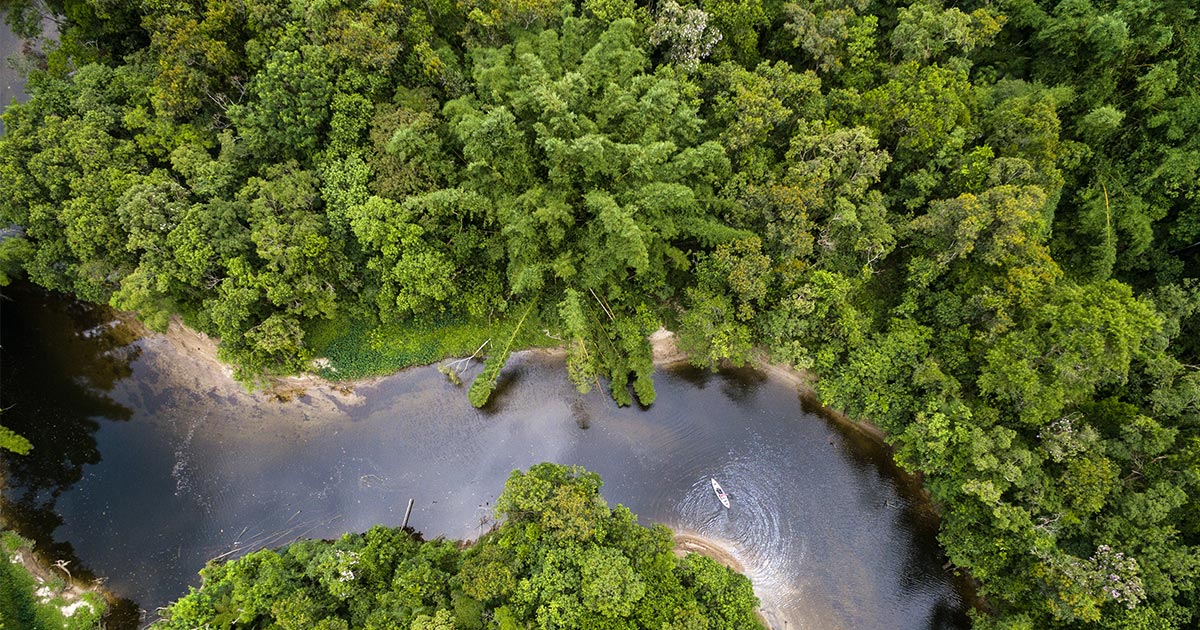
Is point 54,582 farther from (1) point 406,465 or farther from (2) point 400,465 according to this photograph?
(1) point 406,465

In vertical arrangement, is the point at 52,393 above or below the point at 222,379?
above

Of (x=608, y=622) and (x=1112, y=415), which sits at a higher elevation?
(x=1112, y=415)

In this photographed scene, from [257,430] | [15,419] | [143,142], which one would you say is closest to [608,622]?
[257,430]

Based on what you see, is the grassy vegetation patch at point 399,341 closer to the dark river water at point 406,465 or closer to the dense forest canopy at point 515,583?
the dark river water at point 406,465

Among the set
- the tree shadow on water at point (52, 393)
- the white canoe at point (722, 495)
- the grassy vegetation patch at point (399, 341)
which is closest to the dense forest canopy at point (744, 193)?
the grassy vegetation patch at point (399, 341)

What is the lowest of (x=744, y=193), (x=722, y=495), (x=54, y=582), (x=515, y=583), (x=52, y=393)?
(x=722, y=495)

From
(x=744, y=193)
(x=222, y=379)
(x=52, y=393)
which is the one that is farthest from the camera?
(x=222, y=379)

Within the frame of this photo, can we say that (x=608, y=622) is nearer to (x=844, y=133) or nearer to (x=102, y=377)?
(x=844, y=133)

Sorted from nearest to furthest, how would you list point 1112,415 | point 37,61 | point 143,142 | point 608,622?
point 608,622 → point 1112,415 → point 143,142 → point 37,61

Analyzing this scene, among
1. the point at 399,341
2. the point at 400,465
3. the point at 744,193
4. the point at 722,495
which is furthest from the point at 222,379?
the point at 744,193
